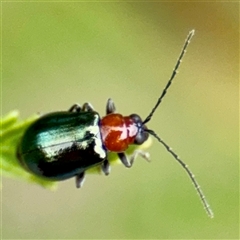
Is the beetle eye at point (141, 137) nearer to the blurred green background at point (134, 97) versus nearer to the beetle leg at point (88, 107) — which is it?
the beetle leg at point (88, 107)

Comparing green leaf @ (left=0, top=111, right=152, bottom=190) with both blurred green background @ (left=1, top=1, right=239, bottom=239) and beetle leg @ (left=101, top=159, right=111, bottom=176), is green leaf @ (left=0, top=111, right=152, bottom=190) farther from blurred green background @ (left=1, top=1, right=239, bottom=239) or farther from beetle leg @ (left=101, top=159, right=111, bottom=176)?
blurred green background @ (left=1, top=1, right=239, bottom=239)

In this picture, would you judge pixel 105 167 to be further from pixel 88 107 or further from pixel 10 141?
pixel 10 141

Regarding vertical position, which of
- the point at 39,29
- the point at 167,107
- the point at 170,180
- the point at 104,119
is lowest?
the point at 170,180

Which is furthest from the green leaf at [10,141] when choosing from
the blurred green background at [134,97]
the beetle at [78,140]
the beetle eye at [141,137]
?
the blurred green background at [134,97]

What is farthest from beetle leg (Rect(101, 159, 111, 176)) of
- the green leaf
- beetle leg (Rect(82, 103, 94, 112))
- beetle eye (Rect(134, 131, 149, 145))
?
the green leaf

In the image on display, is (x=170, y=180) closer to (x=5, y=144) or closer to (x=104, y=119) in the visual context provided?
(x=104, y=119)

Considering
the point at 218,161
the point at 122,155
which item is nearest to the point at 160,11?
the point at 218,161
